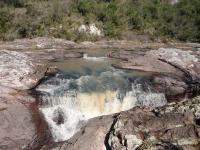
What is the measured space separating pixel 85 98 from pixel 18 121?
3.91m

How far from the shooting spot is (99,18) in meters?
40.7

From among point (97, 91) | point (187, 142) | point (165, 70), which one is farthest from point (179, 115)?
point (165, 70)

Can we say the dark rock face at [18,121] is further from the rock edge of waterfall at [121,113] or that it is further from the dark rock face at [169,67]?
the dark rock face at [169,67]

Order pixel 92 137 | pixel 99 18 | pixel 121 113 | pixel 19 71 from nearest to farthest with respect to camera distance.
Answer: pixel 92 137, pixel 121 113, pixel 19 71, pixel 99 18

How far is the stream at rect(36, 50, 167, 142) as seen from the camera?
56.9 ft

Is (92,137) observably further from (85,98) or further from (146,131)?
(85,98)

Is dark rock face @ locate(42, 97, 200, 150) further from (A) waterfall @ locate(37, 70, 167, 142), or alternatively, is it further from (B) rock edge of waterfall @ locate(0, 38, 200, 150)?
(A) waterfall @ locate(37, 70, 167, 142)

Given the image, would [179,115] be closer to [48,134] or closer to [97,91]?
[48,134]

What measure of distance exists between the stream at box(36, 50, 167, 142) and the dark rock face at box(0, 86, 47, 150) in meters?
0.63

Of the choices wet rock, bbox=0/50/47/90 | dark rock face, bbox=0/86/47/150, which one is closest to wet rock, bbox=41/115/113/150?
dark rock face, bbox=0/86/47/150

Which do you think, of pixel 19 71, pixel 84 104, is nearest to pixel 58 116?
pixel 84 104

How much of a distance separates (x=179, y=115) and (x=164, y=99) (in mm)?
7933

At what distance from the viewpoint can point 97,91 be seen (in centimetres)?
1905

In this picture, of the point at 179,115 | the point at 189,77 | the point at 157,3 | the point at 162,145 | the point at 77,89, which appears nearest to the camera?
the point at 162,145
